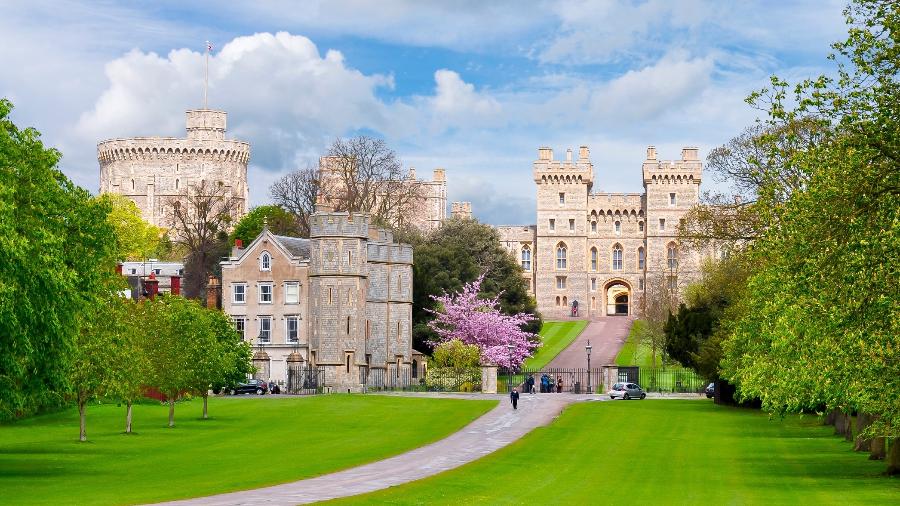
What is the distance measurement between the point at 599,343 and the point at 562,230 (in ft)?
117

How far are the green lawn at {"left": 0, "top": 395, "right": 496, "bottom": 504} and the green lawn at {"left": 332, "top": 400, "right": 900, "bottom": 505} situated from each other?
13.0 ft

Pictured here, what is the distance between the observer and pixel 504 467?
116ft

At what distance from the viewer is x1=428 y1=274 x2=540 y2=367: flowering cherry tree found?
85500 mm

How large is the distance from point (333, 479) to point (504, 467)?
17.4 feet

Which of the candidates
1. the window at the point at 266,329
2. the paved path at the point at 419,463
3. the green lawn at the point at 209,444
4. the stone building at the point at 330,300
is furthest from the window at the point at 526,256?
the paved path at the point at 419,463

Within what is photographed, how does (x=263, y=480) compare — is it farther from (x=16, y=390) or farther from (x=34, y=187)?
(x=34, y=187)

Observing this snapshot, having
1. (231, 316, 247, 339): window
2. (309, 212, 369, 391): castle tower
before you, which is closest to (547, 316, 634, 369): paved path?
(309, 212, 369, 391): castle tower

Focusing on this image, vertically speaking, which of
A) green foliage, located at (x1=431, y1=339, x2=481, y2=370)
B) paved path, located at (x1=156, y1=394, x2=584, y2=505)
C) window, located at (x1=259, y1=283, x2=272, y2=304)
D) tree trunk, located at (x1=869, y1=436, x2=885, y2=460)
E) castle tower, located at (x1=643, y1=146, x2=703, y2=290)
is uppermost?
castle tower, located at (x1=643, y1=146, x2=703, y2=290)

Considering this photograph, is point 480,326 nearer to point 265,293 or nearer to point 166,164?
point 265,293

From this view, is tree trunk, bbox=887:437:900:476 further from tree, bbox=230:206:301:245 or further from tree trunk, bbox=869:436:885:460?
tree, bbox=230:206:301:245

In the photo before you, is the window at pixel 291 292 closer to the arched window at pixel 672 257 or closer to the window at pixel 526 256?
the arched window at pixel 672 257

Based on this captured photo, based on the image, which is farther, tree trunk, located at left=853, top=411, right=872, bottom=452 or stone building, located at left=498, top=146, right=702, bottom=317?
stone building, located at left=498, top=146, right=702, bottom=317

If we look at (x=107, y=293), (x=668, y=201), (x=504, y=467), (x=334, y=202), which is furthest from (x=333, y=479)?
(x=668, y=201)

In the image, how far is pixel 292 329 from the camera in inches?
3036
